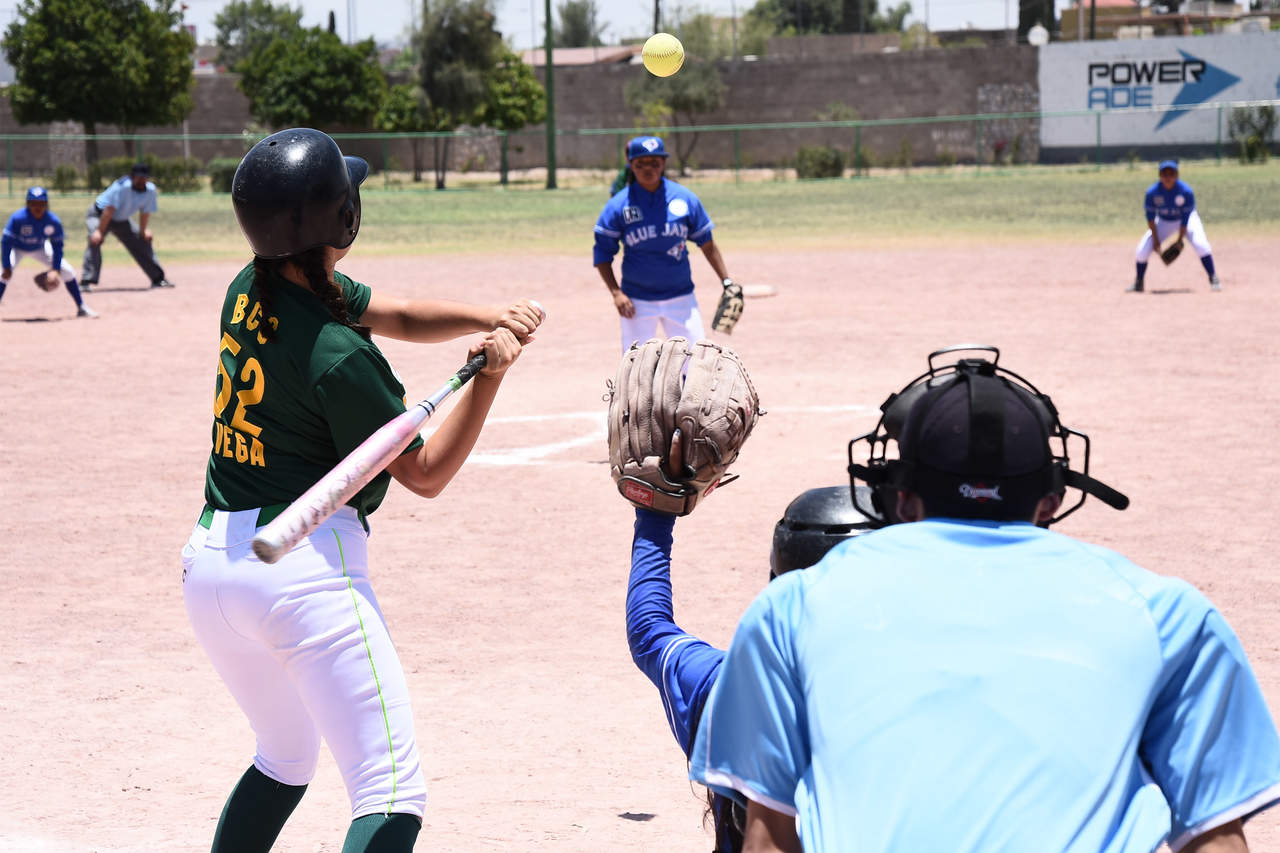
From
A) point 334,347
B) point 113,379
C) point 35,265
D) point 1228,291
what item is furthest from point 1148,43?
point 334,347

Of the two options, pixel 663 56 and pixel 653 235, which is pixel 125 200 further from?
pixel 653 235

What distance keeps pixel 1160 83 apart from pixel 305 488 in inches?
2299

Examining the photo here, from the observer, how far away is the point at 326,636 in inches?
122

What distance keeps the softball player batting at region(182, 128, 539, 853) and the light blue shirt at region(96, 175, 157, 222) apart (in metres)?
19.4

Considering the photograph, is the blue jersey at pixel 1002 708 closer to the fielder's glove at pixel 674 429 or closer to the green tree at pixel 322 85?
the fielder's glove at pixel 674 429

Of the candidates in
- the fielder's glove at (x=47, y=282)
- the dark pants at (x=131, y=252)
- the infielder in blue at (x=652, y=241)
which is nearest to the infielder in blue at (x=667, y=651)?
the infielder in blue at (x=652, y=241)

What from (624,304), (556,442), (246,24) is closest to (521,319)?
(624,304)

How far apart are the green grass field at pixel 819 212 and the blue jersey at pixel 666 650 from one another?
80.8 ft

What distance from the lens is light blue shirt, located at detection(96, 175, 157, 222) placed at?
21.3 metres

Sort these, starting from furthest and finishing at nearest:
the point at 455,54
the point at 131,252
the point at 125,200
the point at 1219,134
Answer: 1. the point at 455,54
2. the point at 1219,134
3. the point at 131,252
4. the point at 125,200

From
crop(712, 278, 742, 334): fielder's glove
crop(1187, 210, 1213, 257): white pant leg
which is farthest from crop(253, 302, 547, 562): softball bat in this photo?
crop(1187, 210, 1213, 257): white pant leg

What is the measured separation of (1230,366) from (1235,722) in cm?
1226

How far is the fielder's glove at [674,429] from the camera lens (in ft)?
9.01

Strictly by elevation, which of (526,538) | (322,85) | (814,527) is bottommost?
(526,538)
